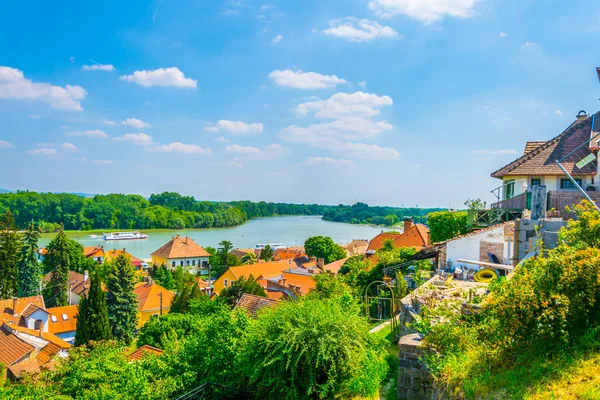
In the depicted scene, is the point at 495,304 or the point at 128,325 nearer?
the point at 495,304

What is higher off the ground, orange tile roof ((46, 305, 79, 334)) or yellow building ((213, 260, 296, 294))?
yellow building ((213, 260, 296, 294))

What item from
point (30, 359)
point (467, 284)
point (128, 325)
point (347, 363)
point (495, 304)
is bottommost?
point (128, 325)

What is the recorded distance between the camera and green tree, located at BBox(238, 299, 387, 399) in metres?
6.27

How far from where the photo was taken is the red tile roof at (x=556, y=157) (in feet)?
46.9

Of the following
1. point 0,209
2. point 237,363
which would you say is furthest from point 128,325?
point 0,209

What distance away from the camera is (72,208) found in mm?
114125

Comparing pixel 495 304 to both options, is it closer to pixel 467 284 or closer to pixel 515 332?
pixel 515 332

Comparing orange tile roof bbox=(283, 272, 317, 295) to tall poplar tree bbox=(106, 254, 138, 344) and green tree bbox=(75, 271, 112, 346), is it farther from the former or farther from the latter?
green tree bbox=(75, 271, 112, 346)

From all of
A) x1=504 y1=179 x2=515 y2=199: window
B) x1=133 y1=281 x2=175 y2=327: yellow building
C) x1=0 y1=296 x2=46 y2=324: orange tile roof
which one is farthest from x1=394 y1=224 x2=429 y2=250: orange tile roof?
x1=0 y1=296 x2=46 y2=324: orange tile roof

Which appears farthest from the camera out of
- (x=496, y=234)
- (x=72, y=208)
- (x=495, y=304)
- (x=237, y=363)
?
(x=72, y=208)

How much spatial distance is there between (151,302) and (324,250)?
26352mm

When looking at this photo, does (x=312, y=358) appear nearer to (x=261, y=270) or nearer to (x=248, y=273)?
(x=248, y=273)

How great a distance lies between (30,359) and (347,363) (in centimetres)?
1516

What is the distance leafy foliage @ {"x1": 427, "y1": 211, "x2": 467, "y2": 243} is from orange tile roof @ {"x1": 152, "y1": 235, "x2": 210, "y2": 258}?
43.7m
